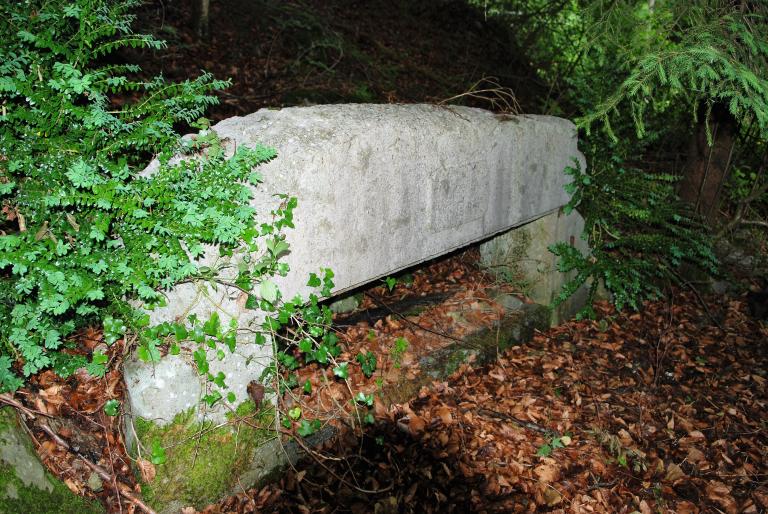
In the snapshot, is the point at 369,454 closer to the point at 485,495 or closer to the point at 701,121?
the point at 485,495

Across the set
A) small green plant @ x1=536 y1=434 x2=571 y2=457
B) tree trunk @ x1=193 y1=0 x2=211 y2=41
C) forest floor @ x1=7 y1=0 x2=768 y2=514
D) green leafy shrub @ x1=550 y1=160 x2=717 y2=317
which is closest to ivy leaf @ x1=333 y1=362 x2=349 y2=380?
forest floor @ x1=7 y1=0 x2=768 y2=514

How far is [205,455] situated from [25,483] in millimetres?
664

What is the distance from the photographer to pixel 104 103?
211cm

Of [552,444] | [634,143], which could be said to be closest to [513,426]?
[552,444]

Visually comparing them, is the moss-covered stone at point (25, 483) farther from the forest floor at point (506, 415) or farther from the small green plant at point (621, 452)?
the small green plant at point (621, 452)

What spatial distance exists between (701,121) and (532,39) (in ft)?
13.3

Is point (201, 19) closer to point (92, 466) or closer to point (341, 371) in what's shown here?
point (341, 371)

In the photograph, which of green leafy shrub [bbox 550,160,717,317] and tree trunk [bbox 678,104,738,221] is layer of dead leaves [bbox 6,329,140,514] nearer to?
green leafy shrub [bbox 550,160,717,317]

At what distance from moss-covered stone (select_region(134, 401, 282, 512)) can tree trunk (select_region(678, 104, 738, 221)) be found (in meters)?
4.76


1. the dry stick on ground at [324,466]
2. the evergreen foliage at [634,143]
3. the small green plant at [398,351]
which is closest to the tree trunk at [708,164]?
the evergreen foliage at [634,143]

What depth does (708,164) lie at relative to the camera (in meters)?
5.47

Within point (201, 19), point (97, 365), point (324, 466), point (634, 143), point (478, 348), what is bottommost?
point (478, 348)

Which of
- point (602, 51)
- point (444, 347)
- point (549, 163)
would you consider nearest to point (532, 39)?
point (602, 51)

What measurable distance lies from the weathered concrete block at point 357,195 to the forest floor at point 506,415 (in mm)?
335
